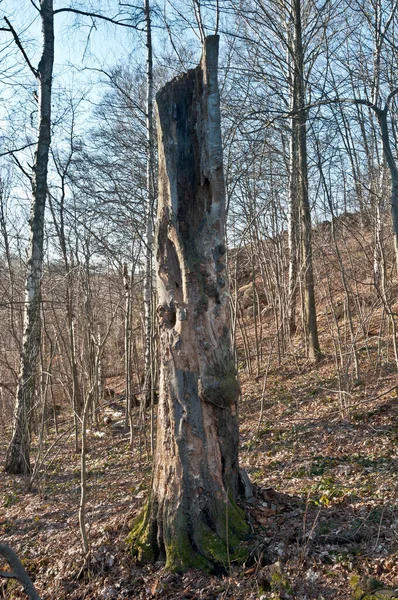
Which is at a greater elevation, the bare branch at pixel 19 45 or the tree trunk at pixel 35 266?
the bare branch at pixel 19 45

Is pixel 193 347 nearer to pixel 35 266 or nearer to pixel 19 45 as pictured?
pixel 35 266

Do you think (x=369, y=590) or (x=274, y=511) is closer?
(x=369, y=590)

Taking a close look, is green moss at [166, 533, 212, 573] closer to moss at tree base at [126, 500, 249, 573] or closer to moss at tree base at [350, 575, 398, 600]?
moss at tree base at [126, 500, 249, 573]

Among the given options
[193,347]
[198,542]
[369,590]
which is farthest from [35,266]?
[369,590]

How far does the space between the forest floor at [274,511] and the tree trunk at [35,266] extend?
557 mm

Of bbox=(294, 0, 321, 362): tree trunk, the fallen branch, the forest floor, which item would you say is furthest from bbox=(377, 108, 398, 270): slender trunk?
the fallen branch

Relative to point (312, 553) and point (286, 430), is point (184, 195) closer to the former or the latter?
point (312, 553)

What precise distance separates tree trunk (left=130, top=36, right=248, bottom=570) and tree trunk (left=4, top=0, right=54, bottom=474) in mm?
3281

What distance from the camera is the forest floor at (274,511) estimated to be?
304 centimetres

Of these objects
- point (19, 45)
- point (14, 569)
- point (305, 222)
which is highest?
point (19, 45)

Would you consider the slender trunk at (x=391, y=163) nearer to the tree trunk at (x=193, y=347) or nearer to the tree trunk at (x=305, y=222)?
the tree trunk at (x=193, y=347)

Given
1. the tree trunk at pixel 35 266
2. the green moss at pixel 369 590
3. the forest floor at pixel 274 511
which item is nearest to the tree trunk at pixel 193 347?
the forest floor at pixel 274 511

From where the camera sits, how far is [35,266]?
21.6ft

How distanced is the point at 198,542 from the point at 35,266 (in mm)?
4624
